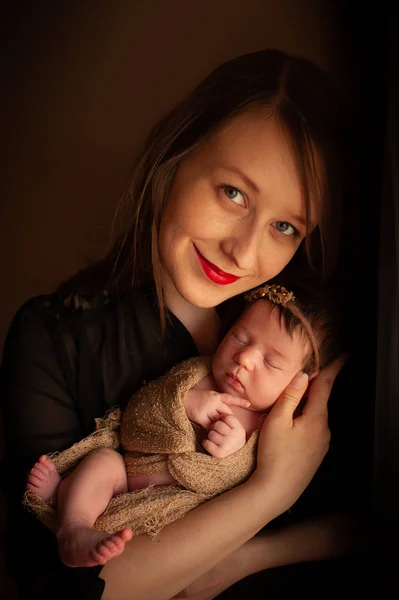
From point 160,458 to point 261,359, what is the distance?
19 cm

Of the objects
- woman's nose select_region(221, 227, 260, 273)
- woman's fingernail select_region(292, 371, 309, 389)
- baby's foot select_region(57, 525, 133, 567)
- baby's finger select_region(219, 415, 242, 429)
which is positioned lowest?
baby's foot select_region(57, 525, 133, 567)

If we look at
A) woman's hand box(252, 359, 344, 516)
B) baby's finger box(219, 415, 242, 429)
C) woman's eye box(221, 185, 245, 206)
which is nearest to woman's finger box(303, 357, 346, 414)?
woman's hand box(252, 359, 344, 516)

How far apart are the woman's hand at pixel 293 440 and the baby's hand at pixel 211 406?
5 cm

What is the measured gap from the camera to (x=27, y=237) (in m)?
1.00

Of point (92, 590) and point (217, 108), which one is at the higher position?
point (217, 108)

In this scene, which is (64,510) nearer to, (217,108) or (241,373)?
(241,373)

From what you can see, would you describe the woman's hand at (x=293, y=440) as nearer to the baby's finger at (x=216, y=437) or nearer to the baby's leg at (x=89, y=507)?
Result: the baby's finger at (x=216, y=437)

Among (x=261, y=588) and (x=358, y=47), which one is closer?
(x=358, y=47)

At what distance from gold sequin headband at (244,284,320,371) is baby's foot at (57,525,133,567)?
36 cm

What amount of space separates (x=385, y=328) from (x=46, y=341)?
491mm

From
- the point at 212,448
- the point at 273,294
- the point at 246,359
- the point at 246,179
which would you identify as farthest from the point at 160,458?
the point at 246,179

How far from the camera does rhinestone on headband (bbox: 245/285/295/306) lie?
93cm

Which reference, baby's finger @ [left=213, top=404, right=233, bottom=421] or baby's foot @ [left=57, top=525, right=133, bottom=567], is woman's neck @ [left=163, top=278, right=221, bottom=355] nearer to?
baby's finger @ [left=213, top=404, right=233, bottom=421]

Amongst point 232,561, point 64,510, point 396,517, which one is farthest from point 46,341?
point 396,517
